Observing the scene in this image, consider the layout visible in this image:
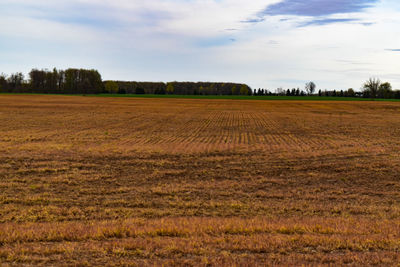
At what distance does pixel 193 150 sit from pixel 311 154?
607cm

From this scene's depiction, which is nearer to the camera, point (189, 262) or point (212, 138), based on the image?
point (189, 262)

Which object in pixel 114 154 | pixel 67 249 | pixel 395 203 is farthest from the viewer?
pixel 114 154

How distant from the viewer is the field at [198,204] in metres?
5.82

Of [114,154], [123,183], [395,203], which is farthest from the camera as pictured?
[114,154]

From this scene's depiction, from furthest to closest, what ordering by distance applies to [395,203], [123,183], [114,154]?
[114,154] → [123,183] → [395,203]

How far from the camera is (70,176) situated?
41.9ft

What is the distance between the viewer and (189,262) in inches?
213

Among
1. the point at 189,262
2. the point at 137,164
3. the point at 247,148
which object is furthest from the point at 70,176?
the point at 247,148

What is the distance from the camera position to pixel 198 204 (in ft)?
32.2

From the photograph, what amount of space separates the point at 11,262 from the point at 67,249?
0.82 metres

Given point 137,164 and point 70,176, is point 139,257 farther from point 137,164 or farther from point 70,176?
point 137,164

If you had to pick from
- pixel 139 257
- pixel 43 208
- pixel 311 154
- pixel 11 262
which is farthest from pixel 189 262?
pixel 311 154

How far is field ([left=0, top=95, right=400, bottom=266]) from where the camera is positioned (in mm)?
5816

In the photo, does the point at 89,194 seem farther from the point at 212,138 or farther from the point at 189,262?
the point at 212,138
